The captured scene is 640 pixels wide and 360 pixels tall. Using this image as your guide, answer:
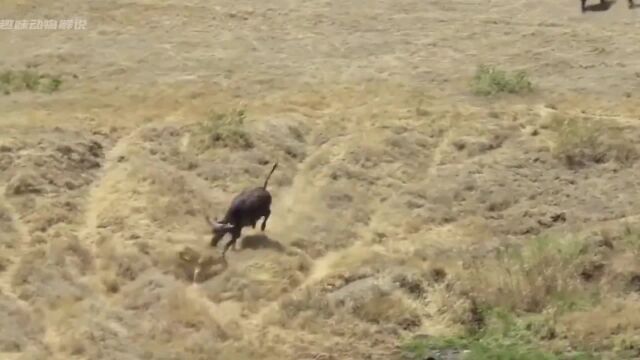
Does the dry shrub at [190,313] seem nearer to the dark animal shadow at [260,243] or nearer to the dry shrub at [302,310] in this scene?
the dry shrub at [302,310]

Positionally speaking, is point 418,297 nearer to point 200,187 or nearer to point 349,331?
point 349,331

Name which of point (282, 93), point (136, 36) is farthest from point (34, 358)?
point (136, 36)

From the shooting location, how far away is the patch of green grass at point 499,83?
1094 inches

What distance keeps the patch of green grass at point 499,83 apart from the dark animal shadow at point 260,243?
981cm

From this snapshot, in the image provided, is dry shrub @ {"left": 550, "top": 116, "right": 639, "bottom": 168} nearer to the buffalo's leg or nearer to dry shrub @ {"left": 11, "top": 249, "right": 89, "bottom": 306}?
the buffalo's leg

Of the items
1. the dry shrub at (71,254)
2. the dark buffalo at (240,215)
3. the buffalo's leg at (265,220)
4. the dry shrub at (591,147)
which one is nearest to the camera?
the dry shrub at (71,254)

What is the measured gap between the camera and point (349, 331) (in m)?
16.6

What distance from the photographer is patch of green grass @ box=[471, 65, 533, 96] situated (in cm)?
2778

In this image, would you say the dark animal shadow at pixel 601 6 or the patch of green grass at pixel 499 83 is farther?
the dark animal shadow at pixel 601 6

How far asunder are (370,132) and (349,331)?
8.84 m

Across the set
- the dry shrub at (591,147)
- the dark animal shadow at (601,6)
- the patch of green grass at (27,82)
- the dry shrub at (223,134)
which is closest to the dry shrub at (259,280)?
the dry shrub at (223,134)

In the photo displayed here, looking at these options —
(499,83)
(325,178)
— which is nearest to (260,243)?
(325,178)

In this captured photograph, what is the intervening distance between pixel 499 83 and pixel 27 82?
12.0 metres

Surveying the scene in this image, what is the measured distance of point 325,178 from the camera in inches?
899
